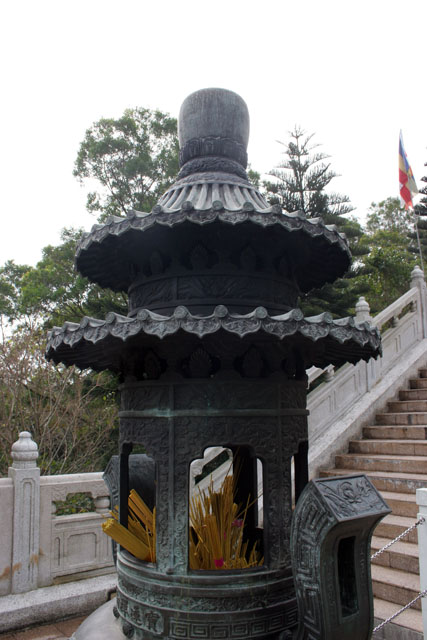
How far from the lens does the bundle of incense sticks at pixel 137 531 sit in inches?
107

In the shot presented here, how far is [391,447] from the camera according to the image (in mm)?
6035

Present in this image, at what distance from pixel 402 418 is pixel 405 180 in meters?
9.05

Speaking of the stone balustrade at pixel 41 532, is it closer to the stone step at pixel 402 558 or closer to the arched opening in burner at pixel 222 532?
the arched opening in burner at pixel 222 532

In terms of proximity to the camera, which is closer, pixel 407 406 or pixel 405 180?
pixel 407 406

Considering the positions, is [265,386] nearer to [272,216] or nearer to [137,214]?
[272,216]

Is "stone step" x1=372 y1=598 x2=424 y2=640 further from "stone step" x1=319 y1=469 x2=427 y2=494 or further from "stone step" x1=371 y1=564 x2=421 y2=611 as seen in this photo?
"stone step" x1=319 y1=469 x2=427 y2=494

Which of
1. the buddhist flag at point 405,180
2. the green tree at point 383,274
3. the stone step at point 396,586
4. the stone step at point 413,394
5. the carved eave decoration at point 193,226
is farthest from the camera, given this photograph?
the green tree at point 383,274

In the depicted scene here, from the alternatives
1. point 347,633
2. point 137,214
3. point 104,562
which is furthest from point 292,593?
point 104,562

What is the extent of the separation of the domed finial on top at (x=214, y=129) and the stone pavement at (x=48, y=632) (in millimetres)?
4019

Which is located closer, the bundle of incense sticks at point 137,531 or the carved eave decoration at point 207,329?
the carved eave decoration at point 207,329

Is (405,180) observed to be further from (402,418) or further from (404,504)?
(404,504)

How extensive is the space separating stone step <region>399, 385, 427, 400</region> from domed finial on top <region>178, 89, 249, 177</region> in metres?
5.61

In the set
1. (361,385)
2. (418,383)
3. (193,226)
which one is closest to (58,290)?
(361,385)

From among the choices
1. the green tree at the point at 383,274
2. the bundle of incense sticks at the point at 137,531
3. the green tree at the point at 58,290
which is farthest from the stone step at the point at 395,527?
the green tree at the point at 58,290
